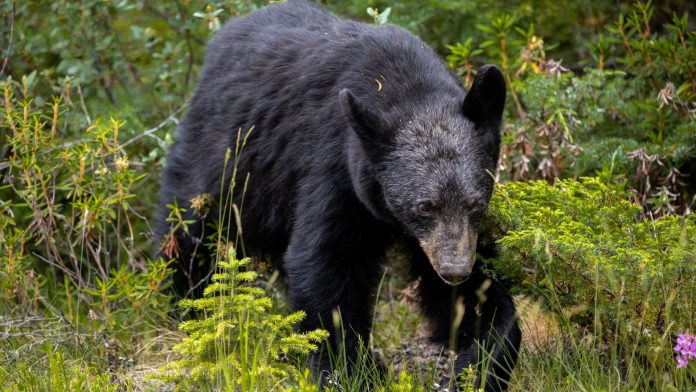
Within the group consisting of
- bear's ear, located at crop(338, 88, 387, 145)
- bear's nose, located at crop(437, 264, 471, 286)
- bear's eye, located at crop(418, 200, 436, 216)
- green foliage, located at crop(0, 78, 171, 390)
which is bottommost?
green foliage, located at crop(0, 78, 171, 390)

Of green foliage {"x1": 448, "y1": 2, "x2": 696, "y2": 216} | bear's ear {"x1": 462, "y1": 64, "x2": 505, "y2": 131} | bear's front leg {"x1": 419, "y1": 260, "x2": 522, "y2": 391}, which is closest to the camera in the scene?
bear's ear {"x1": 462, "y1": 64, "x2": 505, "y2": 131}

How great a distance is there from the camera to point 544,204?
4918 millimetres

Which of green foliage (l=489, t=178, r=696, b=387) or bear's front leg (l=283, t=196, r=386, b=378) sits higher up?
green foliage (l=489, t=178, r=696, b=387)

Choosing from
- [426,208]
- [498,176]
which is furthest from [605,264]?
[498,176]

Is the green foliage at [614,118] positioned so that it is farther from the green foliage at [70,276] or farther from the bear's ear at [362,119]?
the green foliage at [70,276]

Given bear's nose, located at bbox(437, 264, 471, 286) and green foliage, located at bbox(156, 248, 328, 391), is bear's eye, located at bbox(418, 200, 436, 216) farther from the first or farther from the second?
green foliage, located at bbox(156, 248, 328, 391)

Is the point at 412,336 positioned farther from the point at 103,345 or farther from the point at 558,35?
the point at 558,35

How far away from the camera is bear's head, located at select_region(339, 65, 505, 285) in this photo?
425cm

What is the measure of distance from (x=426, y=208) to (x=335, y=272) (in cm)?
66

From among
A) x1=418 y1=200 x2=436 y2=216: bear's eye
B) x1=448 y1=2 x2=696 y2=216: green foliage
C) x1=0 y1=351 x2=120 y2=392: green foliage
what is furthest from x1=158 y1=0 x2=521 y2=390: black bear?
x1=448 y1=2 x2=696 y2=216: green foliage

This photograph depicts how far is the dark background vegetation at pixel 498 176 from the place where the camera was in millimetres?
4125

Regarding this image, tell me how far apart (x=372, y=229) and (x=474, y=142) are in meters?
0.70

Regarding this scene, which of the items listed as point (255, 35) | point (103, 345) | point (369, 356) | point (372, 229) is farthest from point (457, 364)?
point (255, 35)

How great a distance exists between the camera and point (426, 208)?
14.1 ft
